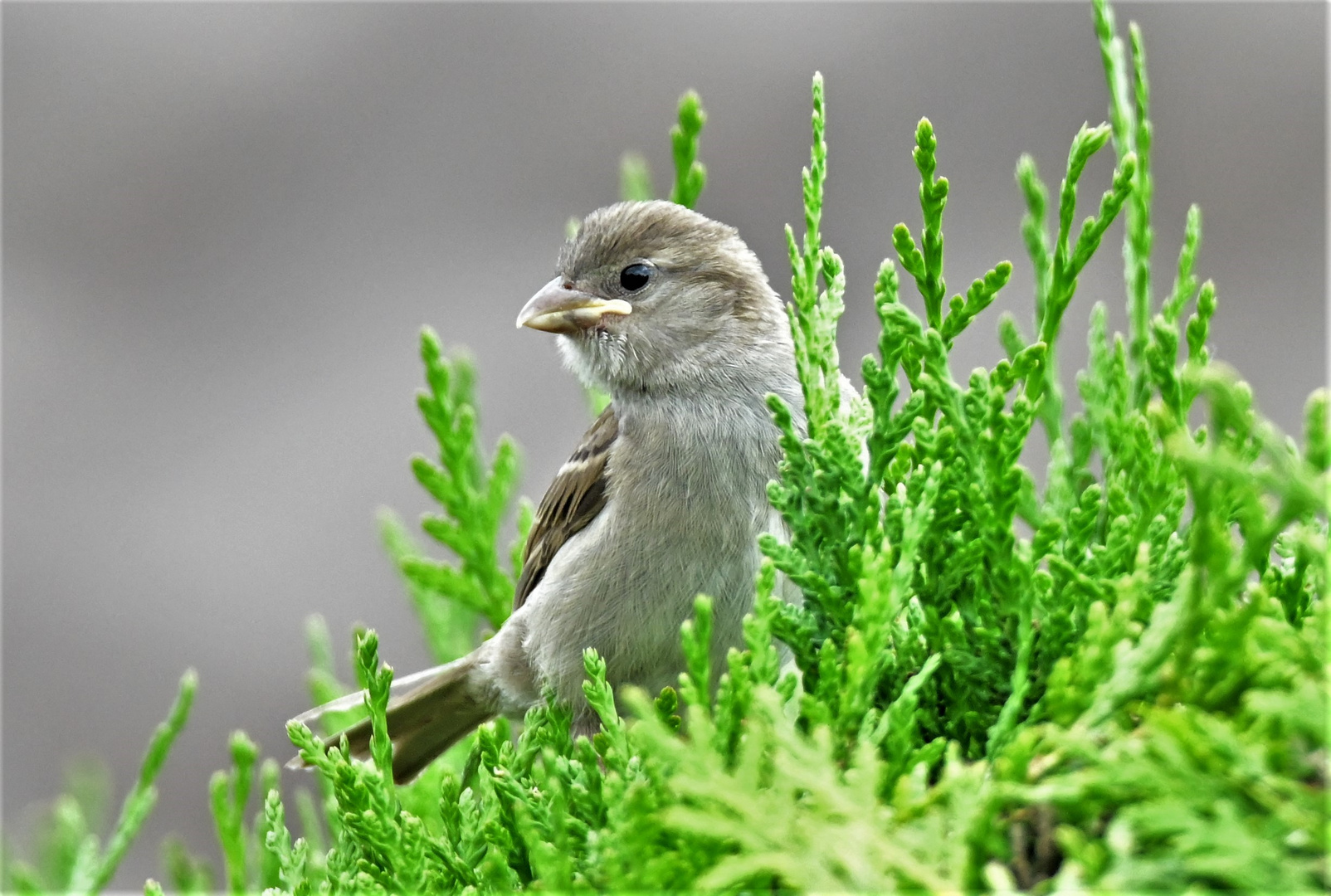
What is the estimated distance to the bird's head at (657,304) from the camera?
9.95 feet

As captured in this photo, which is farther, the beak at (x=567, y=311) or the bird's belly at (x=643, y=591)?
the beak at (x=567, y=311)

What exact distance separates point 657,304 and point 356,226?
21.2ft

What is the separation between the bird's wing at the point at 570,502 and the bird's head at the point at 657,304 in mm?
144

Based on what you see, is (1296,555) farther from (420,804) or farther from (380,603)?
(380,603)

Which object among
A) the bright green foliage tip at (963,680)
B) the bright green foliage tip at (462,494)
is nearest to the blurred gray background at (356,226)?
the bright green foliage tip at (462,494)

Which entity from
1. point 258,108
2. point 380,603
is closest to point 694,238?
point 380,603

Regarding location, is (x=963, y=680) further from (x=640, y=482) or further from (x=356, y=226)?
(x=356, y=226)

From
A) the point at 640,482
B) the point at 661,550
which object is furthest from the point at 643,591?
the point at 640,482

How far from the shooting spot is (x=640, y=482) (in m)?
2.82

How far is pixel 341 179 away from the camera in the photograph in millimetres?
9039

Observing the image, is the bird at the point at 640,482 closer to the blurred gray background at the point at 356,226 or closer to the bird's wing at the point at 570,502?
the bird's wing at the point at 570,502

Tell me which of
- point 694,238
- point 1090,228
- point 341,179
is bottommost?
point 1090,228

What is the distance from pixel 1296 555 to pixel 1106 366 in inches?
26.7

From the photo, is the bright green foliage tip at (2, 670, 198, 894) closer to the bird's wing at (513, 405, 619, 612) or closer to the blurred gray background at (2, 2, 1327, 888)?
the bird's wing at (513, 405, 619, 612)
